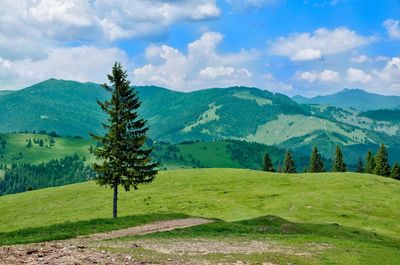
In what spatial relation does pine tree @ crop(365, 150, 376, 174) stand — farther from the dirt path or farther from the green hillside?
the dirt path

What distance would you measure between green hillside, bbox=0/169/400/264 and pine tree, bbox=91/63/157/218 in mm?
6348

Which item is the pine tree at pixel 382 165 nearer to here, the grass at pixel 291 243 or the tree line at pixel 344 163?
the tree line at pixel 344 163

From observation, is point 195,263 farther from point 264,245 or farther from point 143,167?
point 143,167

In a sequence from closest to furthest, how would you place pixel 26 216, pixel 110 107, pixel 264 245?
pixel 264 245 < pixel 110 107 < pixel 26 216

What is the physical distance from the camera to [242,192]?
7669 centimetres

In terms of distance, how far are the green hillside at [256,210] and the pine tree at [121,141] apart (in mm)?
6348

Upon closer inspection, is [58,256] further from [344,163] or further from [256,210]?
[344,163]

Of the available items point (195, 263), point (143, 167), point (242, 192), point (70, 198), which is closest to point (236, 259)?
point (195, 263)

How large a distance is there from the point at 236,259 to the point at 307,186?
58.1 metres

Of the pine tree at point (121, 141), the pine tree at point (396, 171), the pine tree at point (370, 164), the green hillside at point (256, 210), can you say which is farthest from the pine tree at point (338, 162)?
the pine tree at point (121, 141)

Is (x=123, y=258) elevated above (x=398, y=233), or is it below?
above

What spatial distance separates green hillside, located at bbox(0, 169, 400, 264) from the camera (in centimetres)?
3309

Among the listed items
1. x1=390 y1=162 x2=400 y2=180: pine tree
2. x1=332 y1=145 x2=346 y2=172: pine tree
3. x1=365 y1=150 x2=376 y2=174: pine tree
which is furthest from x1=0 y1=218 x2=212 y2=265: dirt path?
x1=365 y1=150 x2=376 y2=174: pine tree

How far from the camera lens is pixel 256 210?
6475 centimetres
